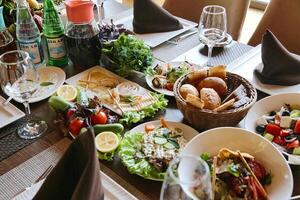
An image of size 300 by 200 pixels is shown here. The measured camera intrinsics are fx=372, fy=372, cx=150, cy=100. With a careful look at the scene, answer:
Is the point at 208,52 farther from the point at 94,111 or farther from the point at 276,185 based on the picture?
the point at 276,185

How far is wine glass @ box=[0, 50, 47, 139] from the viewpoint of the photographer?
966mm

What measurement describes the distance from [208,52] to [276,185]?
666mm

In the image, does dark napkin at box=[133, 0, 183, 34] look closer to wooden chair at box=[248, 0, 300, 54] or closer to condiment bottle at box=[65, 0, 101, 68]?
condiment bottle at box=[65, 0, 101, 68]

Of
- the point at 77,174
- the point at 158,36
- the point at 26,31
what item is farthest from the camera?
the point at 158,36

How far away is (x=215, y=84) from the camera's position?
41.3 inches

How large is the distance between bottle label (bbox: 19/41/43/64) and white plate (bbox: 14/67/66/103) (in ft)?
0.13

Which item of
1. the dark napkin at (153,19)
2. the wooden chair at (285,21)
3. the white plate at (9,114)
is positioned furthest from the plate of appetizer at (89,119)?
the wooden chair at (285,21)

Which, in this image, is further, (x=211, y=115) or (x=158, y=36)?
(x=158, y=36)

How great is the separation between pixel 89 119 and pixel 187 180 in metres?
0.50

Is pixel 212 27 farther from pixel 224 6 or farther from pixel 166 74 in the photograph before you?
pixel 224 6

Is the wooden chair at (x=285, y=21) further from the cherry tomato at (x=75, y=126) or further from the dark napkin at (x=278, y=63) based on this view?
the cherry tomato at (x=75, y=126)

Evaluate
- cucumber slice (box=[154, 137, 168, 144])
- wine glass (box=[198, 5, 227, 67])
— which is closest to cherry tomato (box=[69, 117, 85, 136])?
Answer: cucumber slice (box=[154, 137, 168, 144])

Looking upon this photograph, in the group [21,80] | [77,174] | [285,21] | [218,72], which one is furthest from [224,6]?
[77,174]

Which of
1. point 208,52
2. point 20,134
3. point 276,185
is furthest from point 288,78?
point 20,134
